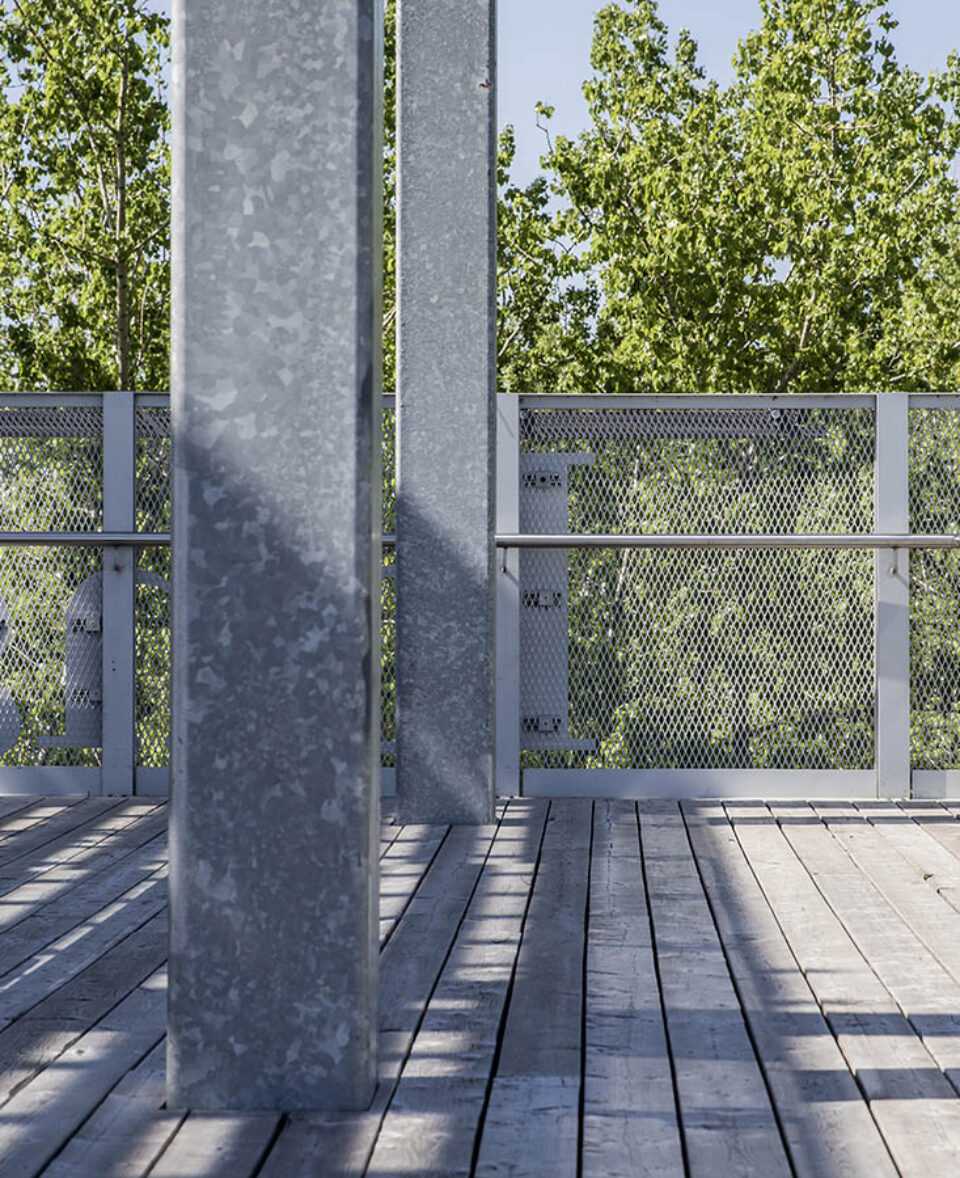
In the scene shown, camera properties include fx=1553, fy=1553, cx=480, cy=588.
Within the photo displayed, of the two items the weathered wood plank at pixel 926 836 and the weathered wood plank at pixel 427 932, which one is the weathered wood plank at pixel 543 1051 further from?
the weathered wood plank at pixel 926 836

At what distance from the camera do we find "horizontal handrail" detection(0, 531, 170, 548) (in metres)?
6.68

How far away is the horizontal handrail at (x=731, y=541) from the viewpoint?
21.8 feet

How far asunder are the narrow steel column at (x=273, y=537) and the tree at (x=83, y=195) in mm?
23791

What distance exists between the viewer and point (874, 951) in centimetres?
391

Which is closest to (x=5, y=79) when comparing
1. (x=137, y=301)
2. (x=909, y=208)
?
(x=137, y=301)

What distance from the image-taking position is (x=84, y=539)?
6.72 metres

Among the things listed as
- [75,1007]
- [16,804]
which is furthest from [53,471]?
[75,1007]

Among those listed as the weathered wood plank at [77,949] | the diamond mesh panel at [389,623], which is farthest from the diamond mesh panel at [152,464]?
the weathered wood plank at [77,949]

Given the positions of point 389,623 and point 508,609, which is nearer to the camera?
point 508,609

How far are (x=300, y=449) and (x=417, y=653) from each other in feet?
11.3

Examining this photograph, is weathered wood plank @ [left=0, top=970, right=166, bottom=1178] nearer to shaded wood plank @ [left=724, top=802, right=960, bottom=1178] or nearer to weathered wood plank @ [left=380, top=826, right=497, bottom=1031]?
weathered wood plank @ [left=380, top=826, right=497, bottom=1031]

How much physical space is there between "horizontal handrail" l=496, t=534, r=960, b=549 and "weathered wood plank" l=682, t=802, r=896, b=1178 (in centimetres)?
214

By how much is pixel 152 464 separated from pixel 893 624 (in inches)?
130

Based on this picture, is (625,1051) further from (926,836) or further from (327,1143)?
(926,836)
